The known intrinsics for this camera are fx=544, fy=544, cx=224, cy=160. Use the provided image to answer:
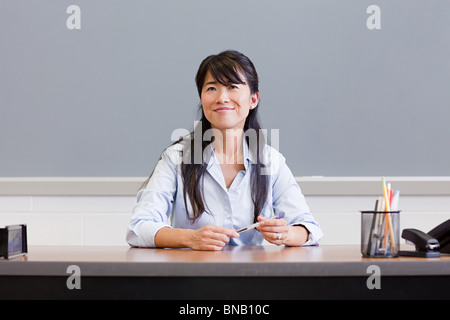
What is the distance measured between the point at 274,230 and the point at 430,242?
385mm

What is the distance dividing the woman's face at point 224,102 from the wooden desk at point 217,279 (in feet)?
2.59

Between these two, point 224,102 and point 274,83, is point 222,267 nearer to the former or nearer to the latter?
point 224,102

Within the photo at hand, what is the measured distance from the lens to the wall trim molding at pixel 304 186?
7.36 ft

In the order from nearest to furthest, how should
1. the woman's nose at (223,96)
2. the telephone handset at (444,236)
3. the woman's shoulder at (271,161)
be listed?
the telephone handset at (444,236) < the woman's nose at (223,96) < the woman's shoulder at (271,161)

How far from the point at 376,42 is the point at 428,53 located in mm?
225

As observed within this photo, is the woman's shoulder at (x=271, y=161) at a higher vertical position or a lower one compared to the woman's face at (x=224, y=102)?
lower

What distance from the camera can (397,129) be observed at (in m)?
2.28

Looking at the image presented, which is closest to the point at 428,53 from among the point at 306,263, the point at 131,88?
the point at 131,88

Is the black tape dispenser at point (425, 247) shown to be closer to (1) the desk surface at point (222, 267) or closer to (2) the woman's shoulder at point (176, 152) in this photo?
(1) the desk surface at point (222, 267)

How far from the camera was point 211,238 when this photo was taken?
1287 millimetres

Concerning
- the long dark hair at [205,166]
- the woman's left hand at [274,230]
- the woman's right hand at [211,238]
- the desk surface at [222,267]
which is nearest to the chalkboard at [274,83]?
the long dark hair at [205,166]

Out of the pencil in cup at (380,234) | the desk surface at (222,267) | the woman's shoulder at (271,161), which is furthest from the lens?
the woman's shoulder at (271,161)

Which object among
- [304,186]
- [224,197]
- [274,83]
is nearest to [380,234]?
[224,197]

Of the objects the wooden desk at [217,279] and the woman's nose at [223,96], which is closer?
the wooden desk at [217,279]
